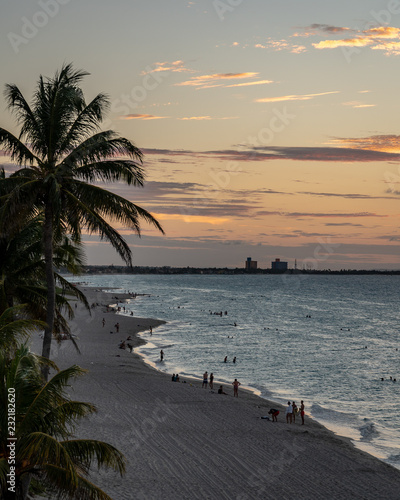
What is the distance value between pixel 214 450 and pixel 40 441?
15053mm

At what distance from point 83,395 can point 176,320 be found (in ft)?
225

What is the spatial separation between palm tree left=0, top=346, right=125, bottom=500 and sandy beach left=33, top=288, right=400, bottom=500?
7758 mm

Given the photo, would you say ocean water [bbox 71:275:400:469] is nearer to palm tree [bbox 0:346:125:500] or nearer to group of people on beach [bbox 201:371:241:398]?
group of people on beach [bbox 201:371:241:398]

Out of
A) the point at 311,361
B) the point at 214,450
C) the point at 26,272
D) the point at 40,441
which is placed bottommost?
the point at 311,361

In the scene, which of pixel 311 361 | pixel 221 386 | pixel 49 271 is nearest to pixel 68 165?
Result: pixel 49 271

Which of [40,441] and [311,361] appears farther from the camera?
[311,361]

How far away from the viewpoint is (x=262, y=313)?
124438 mm

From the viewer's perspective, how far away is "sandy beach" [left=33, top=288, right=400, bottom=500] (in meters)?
18.5

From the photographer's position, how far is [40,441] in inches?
343

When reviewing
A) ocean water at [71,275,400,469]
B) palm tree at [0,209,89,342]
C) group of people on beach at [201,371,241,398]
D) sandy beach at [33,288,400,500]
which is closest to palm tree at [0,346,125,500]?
palm tree at [0,209,89,342]

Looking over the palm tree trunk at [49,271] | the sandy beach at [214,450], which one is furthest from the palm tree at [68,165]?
the sandy beach at [214,450]

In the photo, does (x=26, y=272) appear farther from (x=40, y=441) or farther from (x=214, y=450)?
(x=214, y=450)

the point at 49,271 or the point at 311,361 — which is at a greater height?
the point at 49,271

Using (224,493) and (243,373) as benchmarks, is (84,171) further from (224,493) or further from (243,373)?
(243,373)
